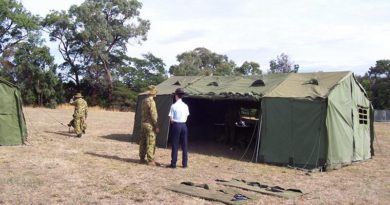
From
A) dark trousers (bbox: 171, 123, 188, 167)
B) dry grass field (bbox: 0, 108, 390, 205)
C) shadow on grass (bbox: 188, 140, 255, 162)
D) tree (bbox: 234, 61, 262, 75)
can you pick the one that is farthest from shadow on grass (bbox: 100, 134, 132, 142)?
tree (bbox: 234, 61, 262, 75)

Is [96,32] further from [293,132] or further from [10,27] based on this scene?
[293,132]

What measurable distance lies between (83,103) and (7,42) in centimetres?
3335

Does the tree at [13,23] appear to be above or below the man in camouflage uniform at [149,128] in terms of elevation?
above

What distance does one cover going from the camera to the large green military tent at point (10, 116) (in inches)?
524

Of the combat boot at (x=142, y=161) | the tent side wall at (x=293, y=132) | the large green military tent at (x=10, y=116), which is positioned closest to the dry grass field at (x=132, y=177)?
the combat boot at (x=142, y=161)

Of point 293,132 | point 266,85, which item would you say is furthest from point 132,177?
point 266,85

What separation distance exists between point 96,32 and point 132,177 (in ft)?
138

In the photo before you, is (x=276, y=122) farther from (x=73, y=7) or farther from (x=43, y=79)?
(x=73, y=7)

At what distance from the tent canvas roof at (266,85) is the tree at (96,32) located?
35.1 meters

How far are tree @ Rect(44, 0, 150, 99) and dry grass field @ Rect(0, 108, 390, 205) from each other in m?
36.4

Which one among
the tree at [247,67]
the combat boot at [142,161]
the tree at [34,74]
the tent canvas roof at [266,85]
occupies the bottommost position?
the combat boot at [142,161]

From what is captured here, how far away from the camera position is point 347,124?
41.1 ft

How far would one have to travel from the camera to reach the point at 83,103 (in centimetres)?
1700

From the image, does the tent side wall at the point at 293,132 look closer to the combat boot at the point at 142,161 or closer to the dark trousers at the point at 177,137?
the dark trousers at the point at 177,137
